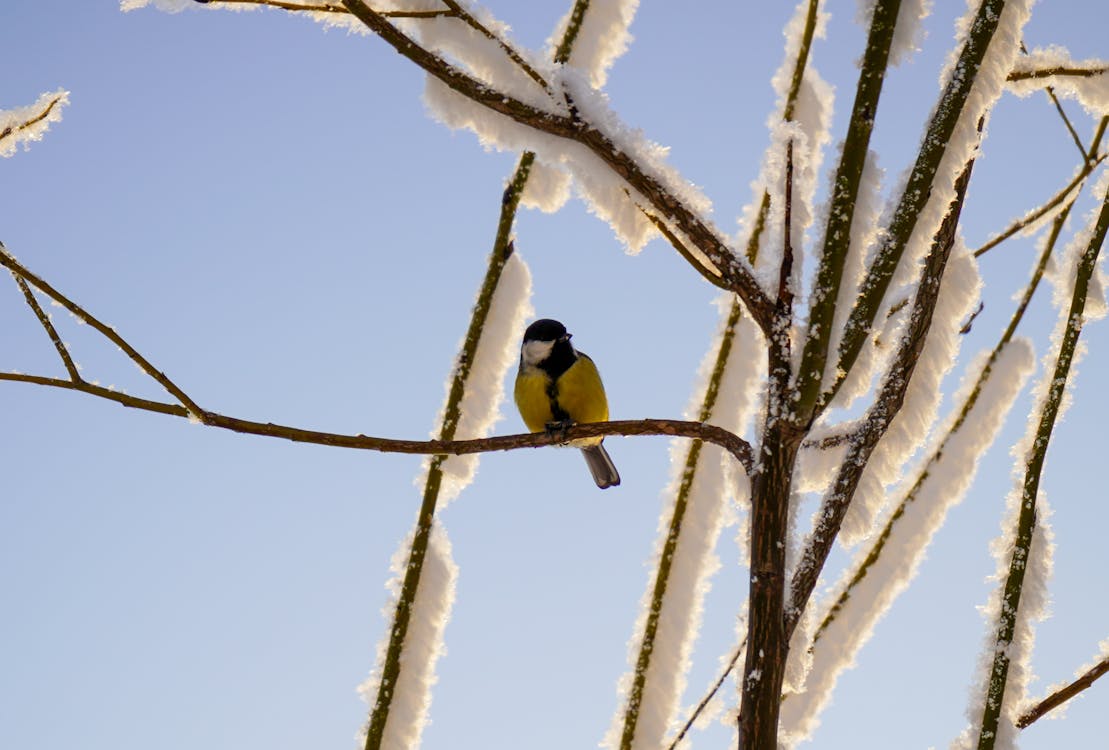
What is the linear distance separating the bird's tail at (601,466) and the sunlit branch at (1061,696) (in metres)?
2.67

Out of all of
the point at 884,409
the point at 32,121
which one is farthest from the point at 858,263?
the point at 32,121

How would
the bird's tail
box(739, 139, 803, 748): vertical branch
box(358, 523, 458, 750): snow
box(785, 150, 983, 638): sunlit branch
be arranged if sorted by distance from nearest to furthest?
1. box(739, 139, 803, 748): vertical branch
2. box(785, 150, 983, 638): sunlit branch
3. box(358, 523, 458, 750): snow
4. the bird's tail

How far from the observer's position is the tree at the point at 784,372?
1.64 metres

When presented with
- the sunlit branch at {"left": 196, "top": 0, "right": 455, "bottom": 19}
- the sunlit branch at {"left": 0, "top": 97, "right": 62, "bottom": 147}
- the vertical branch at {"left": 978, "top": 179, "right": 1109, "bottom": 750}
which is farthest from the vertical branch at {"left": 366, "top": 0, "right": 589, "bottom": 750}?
the vertical branch at {"left": 978, "top": 179, "right": 1109, "bottom": 750}

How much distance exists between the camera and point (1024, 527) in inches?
67.9

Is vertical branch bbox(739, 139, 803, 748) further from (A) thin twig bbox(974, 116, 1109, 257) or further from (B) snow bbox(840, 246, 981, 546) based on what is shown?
(A) thin twig bbox(974, 116, 1109, 257)

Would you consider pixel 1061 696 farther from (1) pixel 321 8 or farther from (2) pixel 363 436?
(1) pixel 321 8

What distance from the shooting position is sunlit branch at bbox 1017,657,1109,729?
65.1 inches

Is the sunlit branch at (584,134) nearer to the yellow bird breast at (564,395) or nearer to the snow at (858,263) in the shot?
the snow at (858,263)

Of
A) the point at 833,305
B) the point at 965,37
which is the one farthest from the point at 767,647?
the point at 965,37

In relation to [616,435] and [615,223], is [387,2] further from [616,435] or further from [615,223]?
[616,435]

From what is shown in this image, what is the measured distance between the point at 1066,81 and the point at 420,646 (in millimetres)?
1699

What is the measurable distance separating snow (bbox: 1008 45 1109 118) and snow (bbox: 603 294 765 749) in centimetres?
74

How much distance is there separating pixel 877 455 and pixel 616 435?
467 mm
